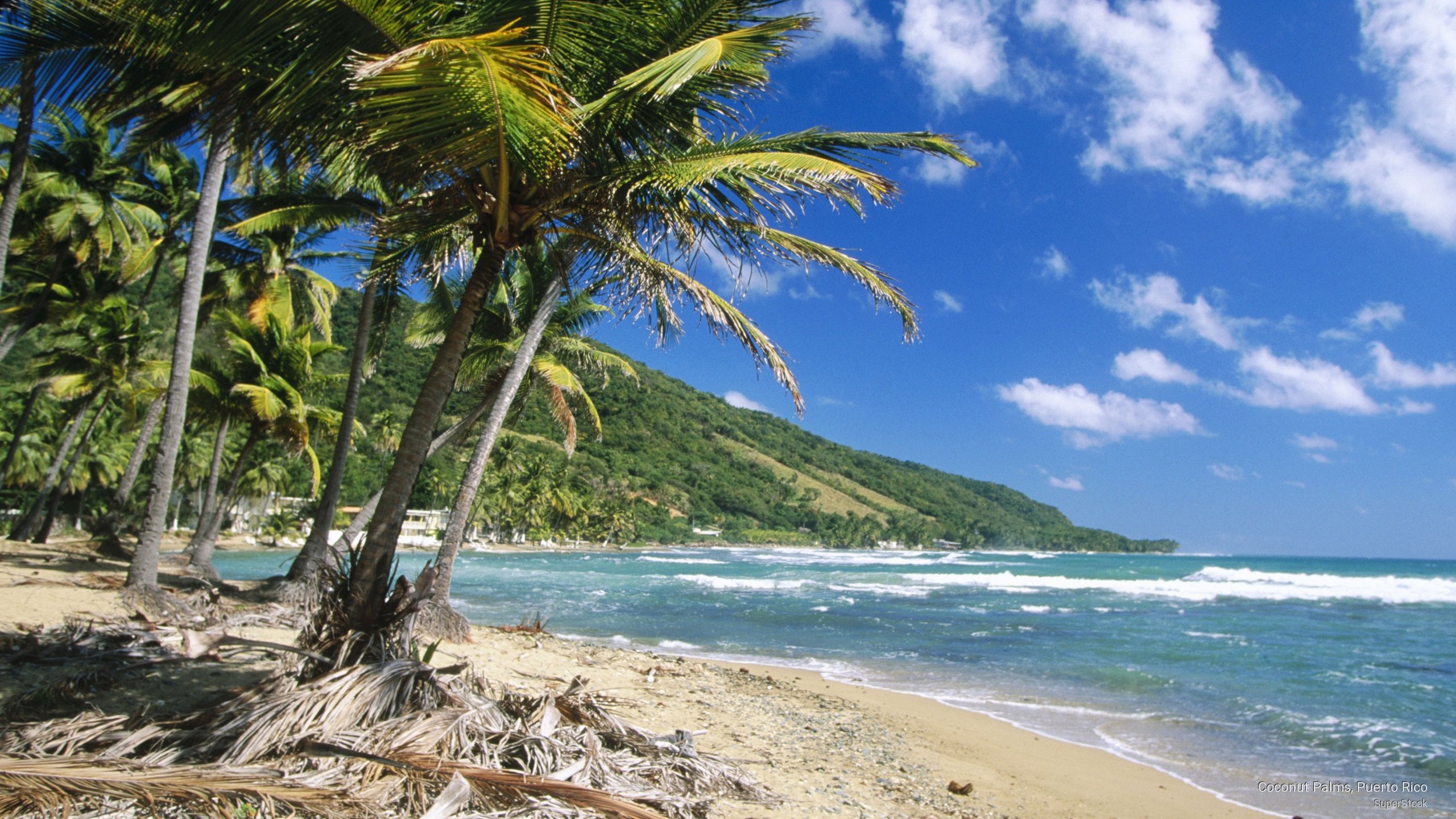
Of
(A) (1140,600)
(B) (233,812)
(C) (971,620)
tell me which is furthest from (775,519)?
(B) (233,812)

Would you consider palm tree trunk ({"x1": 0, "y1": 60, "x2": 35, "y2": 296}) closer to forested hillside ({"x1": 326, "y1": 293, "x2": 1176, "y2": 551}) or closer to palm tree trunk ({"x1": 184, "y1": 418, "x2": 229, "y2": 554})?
palm tree trunk ({"x1": 184, "y1": 418, "x2": 229, "y2": 554})

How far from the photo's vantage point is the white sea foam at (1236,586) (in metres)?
28.9

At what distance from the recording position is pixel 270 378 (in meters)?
12.6

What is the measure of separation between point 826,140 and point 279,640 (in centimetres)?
583

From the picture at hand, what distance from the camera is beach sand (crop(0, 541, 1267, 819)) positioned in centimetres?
458

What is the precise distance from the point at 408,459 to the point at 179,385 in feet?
19.9

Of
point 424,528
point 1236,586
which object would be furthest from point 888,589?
point 424,528

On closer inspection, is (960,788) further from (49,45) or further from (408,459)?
(49,45)

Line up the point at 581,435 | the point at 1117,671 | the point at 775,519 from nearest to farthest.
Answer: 1. the point at 1117,671
2. the point at 581,435
3. the point at 775,519

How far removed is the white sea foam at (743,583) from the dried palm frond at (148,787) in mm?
23854

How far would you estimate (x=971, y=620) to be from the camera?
694 inches

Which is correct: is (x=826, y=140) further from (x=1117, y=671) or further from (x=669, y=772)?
(x=1117, y=671)

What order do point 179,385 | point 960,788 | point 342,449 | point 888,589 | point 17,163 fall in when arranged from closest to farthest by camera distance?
1. point 960,788
2. point 17,163
3. point 179,385
4. point 342,449
5. point 888,589

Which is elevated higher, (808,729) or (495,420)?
(495,420)
